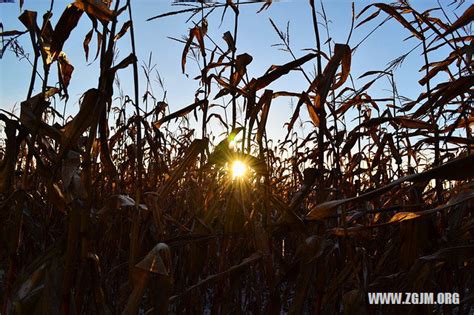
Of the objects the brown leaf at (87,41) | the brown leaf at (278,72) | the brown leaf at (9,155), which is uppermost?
the brown leaf at (87,41)

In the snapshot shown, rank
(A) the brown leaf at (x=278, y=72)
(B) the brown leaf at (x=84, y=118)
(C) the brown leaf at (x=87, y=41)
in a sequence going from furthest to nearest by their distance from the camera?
(C) the brown leaf at (x=87, y=41) < (A) the brown leaf at (x=278, y=72) < (B) the brown leaf at (x=84, y=118)

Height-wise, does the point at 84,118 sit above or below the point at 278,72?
below

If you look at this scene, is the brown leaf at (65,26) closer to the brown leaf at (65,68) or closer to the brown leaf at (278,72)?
the brown leaf at (65,68)

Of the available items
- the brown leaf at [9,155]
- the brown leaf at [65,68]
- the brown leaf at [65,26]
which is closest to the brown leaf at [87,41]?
the brown leaf at [65,68]

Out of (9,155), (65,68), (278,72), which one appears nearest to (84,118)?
(9,155)

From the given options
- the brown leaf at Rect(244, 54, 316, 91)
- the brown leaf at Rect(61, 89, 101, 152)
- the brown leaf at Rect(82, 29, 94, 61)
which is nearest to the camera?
the brown leaf at Rect(61, 89, 101, 152)

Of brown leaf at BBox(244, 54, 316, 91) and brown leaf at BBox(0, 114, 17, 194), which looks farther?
brown leaf at BBox(244, 54, 316, 91)

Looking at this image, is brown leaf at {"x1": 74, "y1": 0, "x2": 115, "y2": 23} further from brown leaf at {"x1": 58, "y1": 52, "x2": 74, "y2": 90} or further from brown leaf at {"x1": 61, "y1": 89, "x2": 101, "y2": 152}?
brown leaf at {"x1": 58, "y1": 52, "x2": 74, "y2": 90}

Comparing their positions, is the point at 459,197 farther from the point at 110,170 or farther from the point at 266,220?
the point at 110,170

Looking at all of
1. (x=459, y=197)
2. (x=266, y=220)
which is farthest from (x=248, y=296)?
(x=459, y=197)

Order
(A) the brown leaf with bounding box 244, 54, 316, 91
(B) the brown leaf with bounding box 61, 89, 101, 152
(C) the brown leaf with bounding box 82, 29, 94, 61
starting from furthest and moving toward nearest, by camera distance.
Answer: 1. (C) the brown leaf with bounding box 82, 29, 94, 61
2. (A) the brown leaf with bounding box 244, 54, 316, 91
3. (B) the brown leaf with bounding box 61, 89, 101, 152

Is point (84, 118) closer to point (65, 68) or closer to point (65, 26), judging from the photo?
point (65, 26)

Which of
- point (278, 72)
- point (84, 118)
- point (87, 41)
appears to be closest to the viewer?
point (84, 118)

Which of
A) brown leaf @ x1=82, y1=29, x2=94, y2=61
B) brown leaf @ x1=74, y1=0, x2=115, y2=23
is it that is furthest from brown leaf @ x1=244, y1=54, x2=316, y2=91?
brown leaf @ x1=82, y1=29, x2=94, y2=61
